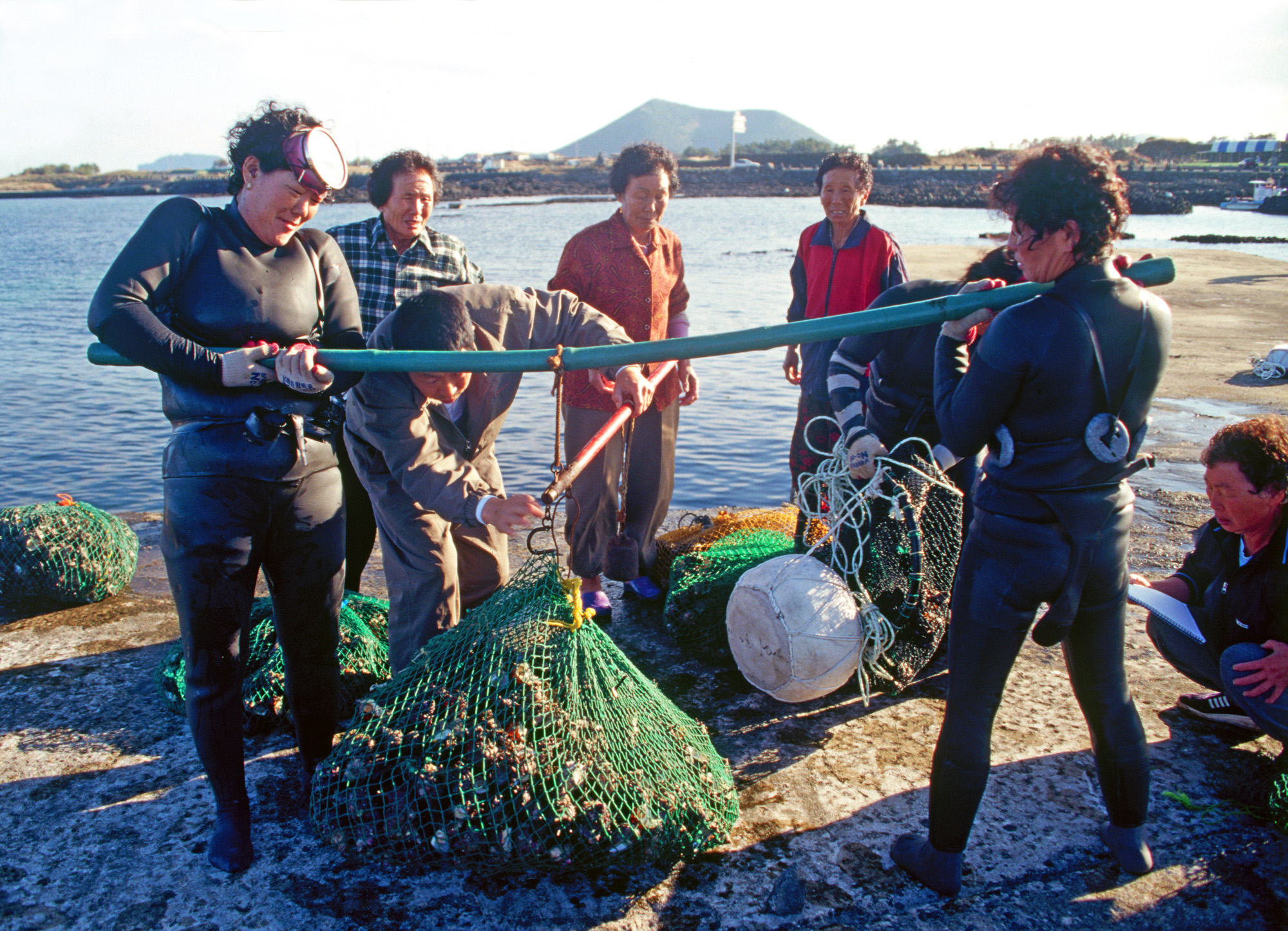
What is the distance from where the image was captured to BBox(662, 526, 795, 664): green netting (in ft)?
13.0

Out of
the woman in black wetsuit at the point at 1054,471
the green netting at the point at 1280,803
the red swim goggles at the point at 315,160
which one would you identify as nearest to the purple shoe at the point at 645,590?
the woman in black wetsuit at the point at 1054,471

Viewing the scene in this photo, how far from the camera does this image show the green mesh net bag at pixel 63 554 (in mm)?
4520

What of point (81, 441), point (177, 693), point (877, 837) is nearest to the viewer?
point (877, 837)

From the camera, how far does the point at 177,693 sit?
3.49 metres

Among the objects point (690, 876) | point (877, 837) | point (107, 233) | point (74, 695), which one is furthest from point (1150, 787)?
point (107, 233)

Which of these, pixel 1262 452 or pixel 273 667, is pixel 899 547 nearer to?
pixel 1262 452

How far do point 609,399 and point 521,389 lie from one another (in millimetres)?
9336

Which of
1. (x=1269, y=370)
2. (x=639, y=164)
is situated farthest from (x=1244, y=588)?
(x=1269, y=370)

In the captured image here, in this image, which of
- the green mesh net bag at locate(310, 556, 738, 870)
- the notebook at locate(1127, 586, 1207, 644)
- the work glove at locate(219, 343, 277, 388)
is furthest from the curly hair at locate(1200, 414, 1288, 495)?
the work glove at locate(219, 343, 277, 388)

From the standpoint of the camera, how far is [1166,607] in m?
3.41

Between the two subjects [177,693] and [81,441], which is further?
[81,441]

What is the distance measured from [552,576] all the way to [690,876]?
1.01 m

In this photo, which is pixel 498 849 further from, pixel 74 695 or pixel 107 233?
pixel 107 233

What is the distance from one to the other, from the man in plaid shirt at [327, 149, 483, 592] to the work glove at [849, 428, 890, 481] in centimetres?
229
